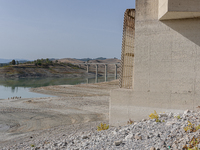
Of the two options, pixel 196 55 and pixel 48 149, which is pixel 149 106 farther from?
pixel 48 149

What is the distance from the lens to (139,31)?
988cm

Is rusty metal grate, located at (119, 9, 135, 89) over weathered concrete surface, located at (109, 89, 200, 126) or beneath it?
over

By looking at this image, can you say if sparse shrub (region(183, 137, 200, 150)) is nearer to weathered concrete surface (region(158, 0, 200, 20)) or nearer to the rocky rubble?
the rocky rubble

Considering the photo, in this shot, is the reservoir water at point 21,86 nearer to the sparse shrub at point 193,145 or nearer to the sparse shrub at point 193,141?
the sparse shrub at point 193,141

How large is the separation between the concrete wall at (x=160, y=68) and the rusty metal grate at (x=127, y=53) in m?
1.01

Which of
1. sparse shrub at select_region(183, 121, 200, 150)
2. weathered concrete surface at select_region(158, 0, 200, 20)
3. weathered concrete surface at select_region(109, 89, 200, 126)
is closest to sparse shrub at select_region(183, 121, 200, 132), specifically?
sparse shrub at select_region(183, 121, 200, 150)

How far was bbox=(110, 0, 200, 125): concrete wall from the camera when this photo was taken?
9.16 m

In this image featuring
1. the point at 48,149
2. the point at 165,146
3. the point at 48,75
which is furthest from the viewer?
the point at 48,75

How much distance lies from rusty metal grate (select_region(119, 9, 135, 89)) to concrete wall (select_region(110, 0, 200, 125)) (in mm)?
1014

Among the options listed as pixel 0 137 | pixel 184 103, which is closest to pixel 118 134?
pixel 184 103

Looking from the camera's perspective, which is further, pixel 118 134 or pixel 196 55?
pixel 196 55

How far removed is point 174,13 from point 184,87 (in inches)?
118

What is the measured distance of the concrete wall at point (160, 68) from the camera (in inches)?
361

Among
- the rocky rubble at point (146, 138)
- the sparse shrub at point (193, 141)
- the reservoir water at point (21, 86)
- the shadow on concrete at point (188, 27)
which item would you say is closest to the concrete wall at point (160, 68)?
the shadow on concrete at point (188, 27)
